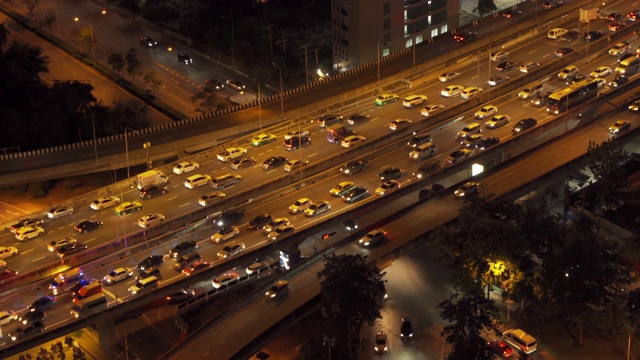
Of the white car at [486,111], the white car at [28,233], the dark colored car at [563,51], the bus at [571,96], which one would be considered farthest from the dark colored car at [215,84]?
the white car at [28,233]

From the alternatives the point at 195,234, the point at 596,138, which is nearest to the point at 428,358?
the point at 195,234

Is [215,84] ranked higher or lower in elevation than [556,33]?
lower

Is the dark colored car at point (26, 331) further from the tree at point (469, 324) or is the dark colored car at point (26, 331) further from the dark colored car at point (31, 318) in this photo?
the tree at point (469, 324)

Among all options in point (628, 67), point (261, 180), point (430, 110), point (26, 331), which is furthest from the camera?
point (628, 67)

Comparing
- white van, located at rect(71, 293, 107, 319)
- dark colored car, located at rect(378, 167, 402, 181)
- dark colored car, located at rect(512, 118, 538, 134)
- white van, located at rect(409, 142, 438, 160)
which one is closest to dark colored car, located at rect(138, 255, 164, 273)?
white van, located at rect(71, 293, 107, 319)

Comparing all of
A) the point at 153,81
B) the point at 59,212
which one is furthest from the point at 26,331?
the point at 153,81

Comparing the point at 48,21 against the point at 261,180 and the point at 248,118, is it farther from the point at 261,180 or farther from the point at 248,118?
the point at 261,180

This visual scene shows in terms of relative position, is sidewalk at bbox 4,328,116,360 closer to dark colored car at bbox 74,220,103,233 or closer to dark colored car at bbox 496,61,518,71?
dark colored car at bbox 74,220,103,233
